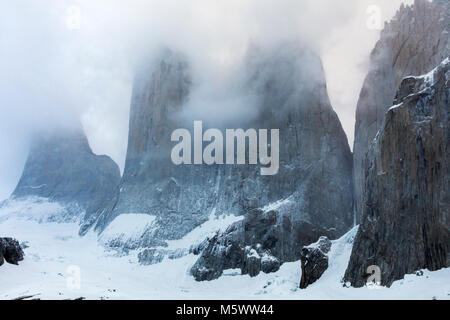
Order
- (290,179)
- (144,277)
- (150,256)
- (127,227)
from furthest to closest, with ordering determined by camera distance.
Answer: (127,227), (150,256), (290,179), (144,277)

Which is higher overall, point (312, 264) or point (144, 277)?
point (312, 264)

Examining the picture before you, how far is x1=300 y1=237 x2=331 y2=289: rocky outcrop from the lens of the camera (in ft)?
202

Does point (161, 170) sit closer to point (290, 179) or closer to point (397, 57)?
point (290, 179)

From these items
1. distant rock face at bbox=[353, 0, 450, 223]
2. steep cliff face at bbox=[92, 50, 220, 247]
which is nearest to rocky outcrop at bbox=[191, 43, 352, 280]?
distant rock face at bbox=[353, 0, 450, 223]

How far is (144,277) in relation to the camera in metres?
96.8

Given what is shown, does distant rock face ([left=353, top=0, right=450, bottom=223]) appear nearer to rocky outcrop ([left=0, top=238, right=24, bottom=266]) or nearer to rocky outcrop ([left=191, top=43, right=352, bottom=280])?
rocky outcrop ([left=191, top=43, right=352, bottom=280])

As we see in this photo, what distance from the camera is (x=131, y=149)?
155 m

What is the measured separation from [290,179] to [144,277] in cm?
3826

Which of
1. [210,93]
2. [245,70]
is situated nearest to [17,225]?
[210,93]

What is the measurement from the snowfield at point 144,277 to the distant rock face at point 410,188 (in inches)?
103

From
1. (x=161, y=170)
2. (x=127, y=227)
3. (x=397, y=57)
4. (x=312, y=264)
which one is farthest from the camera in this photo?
(x=161, y=170)

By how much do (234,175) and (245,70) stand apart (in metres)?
29.8

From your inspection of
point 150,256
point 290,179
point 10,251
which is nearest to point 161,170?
point 150,256
